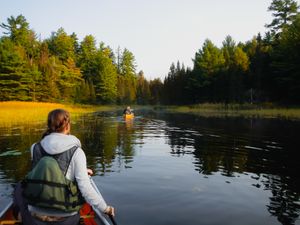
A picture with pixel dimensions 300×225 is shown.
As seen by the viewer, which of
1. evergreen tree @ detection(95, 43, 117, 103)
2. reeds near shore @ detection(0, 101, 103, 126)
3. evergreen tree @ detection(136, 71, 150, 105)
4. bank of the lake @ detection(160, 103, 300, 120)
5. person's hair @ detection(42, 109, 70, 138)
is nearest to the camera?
person's hair @ detection(42, 109, 70, 138)

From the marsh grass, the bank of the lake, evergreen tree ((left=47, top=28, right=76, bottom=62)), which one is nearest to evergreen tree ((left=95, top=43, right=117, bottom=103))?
evergreen tree ((left=47, top=28, right=76, bottom=62))

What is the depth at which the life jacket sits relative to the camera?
12.9 feet

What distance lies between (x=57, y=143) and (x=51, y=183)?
1.56ft

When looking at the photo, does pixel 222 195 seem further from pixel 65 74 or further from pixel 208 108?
pixel 65 74

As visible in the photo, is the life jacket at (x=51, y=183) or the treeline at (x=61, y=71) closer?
the life jacket at (x=51, y=183)

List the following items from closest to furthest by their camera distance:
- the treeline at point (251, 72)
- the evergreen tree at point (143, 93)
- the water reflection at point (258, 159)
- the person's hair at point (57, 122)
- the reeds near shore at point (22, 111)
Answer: the person's hair at point (57, 122)
the water reflection at point (258, 159)
the reeds near shore at point (22, 111)
the treeline at point (251, 72)
the evergreen tree at point (143, 93)

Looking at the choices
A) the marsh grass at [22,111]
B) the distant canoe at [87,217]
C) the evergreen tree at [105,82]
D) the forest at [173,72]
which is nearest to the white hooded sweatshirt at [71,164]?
the distant canoe at [87,217]

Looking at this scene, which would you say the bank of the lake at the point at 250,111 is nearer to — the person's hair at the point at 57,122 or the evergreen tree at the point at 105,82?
the evergreen tree at the point at 105,82

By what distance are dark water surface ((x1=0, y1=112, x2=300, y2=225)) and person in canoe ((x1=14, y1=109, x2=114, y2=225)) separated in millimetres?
3761

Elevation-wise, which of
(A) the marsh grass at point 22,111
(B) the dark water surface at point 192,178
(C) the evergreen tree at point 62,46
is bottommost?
(B) the dark water surface at point 192,178

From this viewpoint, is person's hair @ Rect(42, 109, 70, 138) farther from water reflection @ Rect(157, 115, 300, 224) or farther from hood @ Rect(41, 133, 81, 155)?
water reflection @ Rect(157, 115, 300, 224)

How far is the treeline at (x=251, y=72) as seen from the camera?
57688mm

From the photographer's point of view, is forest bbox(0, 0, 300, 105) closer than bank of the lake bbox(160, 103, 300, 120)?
No

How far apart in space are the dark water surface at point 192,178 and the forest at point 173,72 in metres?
40.3
